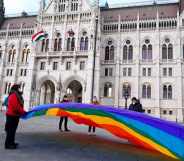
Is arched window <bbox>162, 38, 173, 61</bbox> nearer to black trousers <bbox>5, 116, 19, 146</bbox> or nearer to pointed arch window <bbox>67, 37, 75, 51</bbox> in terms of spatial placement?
pointed arch window <bbox>67, 37, 75, 51</bbox>

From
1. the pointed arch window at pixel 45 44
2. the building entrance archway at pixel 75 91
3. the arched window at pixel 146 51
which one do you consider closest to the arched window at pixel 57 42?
the pointed arch window at pixel 45 44

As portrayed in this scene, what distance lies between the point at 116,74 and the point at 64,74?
406 inches

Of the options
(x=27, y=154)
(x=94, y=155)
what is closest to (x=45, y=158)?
(x=27, y=154)

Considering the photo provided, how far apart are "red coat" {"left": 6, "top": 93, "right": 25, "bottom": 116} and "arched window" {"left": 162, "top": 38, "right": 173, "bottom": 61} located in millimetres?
40414

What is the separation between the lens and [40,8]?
52594 millimetres

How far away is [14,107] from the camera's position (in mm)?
7699

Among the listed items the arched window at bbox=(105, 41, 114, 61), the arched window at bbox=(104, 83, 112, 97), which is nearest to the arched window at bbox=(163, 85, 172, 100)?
the arched window at bbox=(104, 83, 112, 97)

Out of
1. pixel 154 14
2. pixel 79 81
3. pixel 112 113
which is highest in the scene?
pixel 154 14

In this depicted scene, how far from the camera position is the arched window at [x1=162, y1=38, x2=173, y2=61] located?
146 ft

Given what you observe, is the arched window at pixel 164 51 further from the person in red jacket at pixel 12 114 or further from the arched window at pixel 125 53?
the person in red jacket at pixel 12 114

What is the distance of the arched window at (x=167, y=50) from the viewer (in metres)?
44.6

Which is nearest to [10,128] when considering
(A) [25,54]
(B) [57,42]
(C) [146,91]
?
(C) [146,91]

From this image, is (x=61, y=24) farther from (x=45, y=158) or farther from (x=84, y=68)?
(x=45, y=158)

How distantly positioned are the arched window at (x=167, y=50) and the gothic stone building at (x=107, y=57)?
0.60 feet
